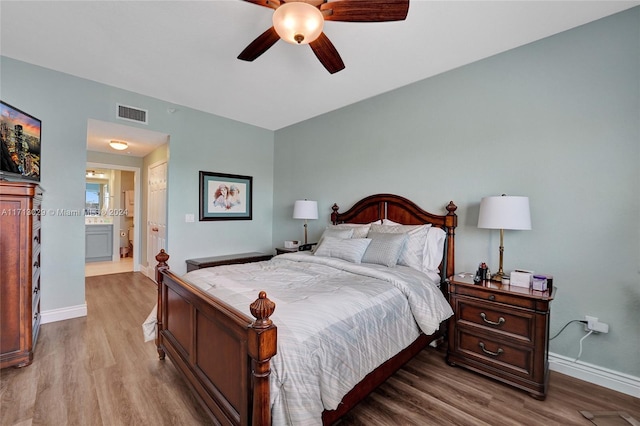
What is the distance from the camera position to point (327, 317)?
155 cm

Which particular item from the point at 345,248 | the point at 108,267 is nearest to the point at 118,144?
the point at 108,267

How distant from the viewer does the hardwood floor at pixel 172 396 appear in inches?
69.6

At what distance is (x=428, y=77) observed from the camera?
315 cm

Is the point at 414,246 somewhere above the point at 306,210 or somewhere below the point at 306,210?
below

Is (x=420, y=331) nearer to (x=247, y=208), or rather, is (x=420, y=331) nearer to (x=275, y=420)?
(x=275, y=420)

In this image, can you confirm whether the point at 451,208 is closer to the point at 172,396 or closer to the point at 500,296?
the point at 500,296

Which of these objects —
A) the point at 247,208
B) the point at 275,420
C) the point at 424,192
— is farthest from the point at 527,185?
the point at 247,208

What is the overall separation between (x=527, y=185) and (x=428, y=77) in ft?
5.08

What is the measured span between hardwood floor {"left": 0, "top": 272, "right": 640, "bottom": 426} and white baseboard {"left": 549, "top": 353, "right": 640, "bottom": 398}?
6 cm

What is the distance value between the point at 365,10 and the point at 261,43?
784mm

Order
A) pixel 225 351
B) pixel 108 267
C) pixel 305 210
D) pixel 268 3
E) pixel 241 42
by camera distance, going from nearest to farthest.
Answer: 1. pixel 225 351
2. pixel 268 3
3. pixel 241 42
4. pixel 305 210
5. pixel 108 267

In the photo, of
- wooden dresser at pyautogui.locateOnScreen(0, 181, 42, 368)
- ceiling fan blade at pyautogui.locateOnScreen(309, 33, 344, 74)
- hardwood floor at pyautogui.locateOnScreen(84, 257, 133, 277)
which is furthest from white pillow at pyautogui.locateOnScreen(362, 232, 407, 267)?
hardwood floor at pyautogui.locateOnScreen(84, 257, 133, 277)

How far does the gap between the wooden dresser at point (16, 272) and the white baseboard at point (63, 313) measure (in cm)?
108

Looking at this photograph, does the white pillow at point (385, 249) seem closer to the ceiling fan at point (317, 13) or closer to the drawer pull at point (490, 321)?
the drawer pull at point (490, 321)
